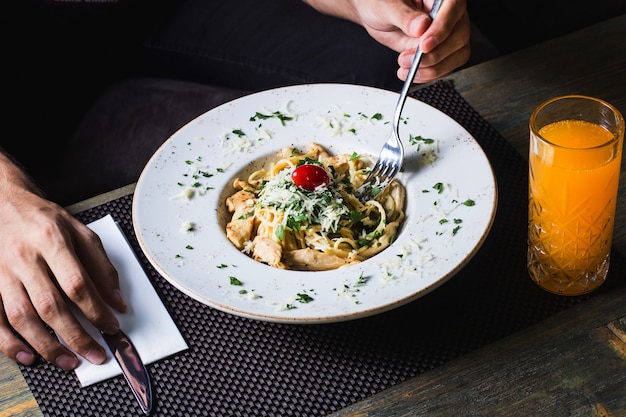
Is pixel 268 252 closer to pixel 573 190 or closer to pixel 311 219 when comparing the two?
pixel 311 219

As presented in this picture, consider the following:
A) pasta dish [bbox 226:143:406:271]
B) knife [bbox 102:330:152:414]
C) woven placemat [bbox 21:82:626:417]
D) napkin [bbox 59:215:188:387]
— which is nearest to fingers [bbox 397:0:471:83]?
pasta dish [bbox 226:143:406:271]

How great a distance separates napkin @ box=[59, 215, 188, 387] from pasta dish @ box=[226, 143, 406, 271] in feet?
0.59

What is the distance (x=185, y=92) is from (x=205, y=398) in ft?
4.26

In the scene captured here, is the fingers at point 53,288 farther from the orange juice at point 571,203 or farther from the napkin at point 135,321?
the orange juice at point 571,203

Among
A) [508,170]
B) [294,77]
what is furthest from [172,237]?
[294,77]

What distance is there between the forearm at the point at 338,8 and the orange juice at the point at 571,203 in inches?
33.3

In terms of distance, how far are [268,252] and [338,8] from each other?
956 millimetres

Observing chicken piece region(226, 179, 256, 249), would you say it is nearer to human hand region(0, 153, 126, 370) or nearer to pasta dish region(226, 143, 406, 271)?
pasta dish region(226, 143, 406, 271)

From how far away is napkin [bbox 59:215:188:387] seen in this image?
1.27 m

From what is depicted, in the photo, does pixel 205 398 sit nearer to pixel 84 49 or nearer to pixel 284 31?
pixel 284 31

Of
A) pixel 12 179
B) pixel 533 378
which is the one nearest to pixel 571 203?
pixel 533 378

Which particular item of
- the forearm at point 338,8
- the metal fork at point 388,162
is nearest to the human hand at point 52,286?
the metal fork at point 388,162

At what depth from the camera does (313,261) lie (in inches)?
52.3

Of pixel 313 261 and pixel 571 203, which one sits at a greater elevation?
pixel 571 203
